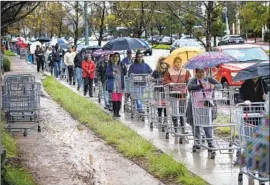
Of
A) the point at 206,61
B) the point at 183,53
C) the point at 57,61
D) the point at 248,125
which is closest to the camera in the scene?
the point at 248,125

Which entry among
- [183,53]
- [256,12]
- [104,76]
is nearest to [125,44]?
[104,76]

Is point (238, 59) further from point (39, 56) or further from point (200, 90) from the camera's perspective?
point (39, 56)

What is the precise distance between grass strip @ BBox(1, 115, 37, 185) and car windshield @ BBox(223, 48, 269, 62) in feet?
29.7

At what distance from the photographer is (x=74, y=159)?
960 cm

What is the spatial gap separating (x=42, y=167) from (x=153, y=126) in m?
4.04

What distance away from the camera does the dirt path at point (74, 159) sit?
8172mm

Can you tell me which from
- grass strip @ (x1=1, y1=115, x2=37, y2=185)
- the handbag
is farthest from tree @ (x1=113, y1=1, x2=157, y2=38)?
the handbag

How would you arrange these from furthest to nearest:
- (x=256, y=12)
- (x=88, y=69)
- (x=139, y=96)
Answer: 1. (x=256, y=12)
2. (x=88, y=69)
3. (x=139, y=96)

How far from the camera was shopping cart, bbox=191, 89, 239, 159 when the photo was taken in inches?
359

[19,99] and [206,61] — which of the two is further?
[19,99]

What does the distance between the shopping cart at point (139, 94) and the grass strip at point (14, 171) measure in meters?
3.68

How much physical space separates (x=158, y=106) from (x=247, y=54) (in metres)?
6.87

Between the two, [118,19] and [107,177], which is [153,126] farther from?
[118,19]

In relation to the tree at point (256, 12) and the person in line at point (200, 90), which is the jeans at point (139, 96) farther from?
the tree at point (256, 12)
